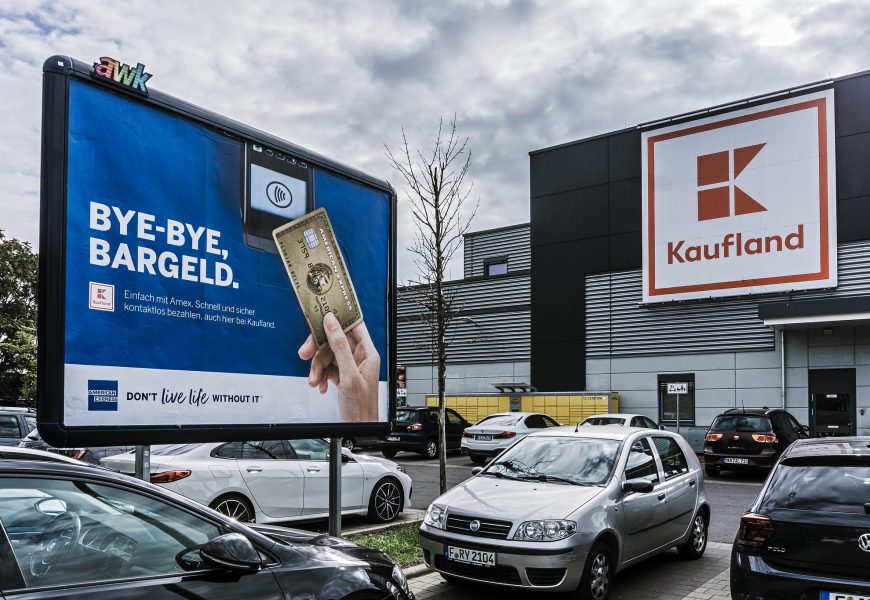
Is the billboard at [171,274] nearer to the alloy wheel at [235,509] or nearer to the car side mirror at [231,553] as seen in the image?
the car side mirror at [231,553]

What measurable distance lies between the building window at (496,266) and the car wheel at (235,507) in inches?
966

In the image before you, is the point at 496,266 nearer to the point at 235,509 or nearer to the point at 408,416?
the point at 408,416

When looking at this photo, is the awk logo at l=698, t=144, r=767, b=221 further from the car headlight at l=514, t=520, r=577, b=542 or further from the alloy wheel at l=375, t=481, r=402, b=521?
the car headlight at l=514, t=520, r=577, b=542

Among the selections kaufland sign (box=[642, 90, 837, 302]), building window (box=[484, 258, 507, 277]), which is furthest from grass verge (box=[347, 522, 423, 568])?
building window (box=[484, 258, 507, 277])

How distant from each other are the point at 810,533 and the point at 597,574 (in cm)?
207

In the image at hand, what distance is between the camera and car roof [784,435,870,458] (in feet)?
17.0

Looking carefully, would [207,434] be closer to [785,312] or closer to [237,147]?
[237,147]

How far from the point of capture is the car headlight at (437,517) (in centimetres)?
654

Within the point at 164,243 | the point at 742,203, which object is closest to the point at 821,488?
the point at 164,243

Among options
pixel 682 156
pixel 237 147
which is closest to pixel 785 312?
pixel 682 156

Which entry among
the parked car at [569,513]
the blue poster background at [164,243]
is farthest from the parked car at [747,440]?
the blue poster background at [164,243]

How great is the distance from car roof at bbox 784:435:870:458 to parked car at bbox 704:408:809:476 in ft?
35.6

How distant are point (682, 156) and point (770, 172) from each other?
111 inches

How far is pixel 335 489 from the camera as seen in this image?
6.89m
